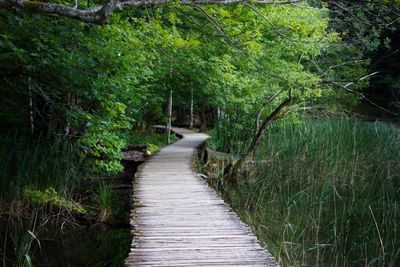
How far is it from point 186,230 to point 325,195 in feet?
8.67

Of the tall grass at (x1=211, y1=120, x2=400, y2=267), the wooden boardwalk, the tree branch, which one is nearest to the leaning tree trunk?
the tall grass at (x1=211, y1=120, x2=400, y2=267)

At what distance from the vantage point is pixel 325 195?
5.55 m

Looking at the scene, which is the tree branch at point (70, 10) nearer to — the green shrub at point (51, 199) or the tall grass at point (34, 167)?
the tall grass at point (34, 167)

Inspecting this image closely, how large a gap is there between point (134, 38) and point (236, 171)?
3508 mm

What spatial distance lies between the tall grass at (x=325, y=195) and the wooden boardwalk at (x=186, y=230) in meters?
0.73

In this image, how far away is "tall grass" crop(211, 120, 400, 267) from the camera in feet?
14.2

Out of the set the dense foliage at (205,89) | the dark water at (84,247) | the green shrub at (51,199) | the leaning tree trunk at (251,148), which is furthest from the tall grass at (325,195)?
the green shrub at (51,199)

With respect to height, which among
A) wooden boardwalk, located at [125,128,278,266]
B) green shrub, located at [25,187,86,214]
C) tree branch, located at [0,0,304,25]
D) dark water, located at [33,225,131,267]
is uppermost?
tree branch, located at [0,0,304,25]

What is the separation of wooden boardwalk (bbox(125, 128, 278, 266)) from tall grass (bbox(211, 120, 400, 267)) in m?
0.73

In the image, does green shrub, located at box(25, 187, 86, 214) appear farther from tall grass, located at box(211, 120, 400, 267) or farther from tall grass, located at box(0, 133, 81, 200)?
tall grass, located at box(211, 120, 400, 267)

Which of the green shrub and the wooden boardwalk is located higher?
the wooden boardwalk

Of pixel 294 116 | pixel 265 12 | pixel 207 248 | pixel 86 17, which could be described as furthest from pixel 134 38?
pixel 294 116

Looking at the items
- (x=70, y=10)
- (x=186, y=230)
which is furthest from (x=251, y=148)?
(x=70, y=10)

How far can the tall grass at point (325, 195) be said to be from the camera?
14.2ft
